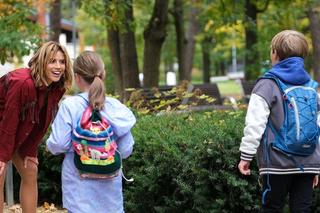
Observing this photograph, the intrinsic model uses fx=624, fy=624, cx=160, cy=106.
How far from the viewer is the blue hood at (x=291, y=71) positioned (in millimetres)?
4008

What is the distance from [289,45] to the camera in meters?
4.02

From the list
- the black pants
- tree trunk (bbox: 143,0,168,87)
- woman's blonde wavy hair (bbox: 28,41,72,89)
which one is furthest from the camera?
tree trunk (bbox: 143,0,168,87)

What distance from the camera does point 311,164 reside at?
4020 millimetres

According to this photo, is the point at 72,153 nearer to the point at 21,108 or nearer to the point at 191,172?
the point at 21,108

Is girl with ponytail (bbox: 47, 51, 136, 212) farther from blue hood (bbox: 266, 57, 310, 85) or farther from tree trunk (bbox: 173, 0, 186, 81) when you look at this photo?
tree trunk (bbox: 173, 0, 186, 81)

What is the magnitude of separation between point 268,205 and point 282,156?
0.38 m

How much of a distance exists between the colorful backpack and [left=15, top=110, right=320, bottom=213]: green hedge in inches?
52.7

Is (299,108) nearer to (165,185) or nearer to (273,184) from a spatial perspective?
(273,184)

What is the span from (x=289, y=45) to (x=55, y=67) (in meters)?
1.64

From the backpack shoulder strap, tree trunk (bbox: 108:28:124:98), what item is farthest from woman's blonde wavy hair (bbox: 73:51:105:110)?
tree trunk (bbox: 108:28:124:98)

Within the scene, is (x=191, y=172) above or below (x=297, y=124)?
below

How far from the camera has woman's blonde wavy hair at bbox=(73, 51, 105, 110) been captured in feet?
12.6

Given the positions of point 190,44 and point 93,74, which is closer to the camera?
point 93,74

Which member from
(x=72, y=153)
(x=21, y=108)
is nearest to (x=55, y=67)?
(x=21, y=108)
